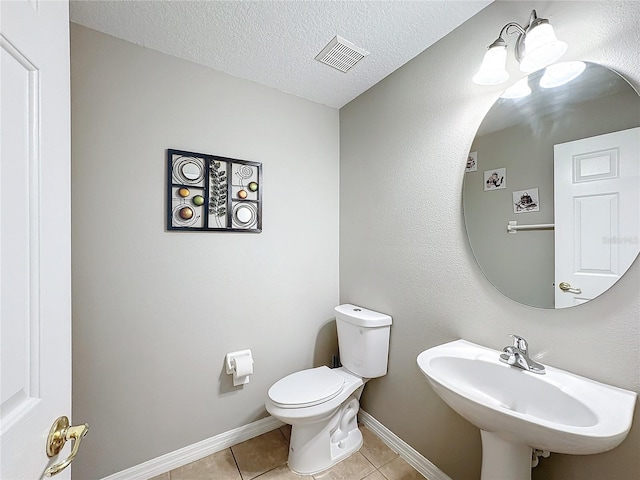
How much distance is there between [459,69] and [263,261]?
1553 millimetres

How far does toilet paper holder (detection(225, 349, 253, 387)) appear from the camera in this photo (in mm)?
1699

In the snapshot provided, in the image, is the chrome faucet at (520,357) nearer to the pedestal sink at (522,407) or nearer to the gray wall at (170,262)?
the pedestal sink at (522,407)

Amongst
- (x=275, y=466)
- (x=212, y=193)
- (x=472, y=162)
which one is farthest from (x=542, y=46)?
(x=275, y=466)

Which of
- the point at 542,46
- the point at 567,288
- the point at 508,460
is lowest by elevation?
the point at 508,460

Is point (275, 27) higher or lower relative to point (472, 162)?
higher

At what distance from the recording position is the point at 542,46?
39.4 inches

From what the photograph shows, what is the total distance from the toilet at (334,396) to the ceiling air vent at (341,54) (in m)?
1.54

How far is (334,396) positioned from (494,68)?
176 cm

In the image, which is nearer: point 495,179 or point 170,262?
point 495,179

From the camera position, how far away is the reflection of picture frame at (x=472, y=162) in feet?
4.34

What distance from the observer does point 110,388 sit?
143 cm
